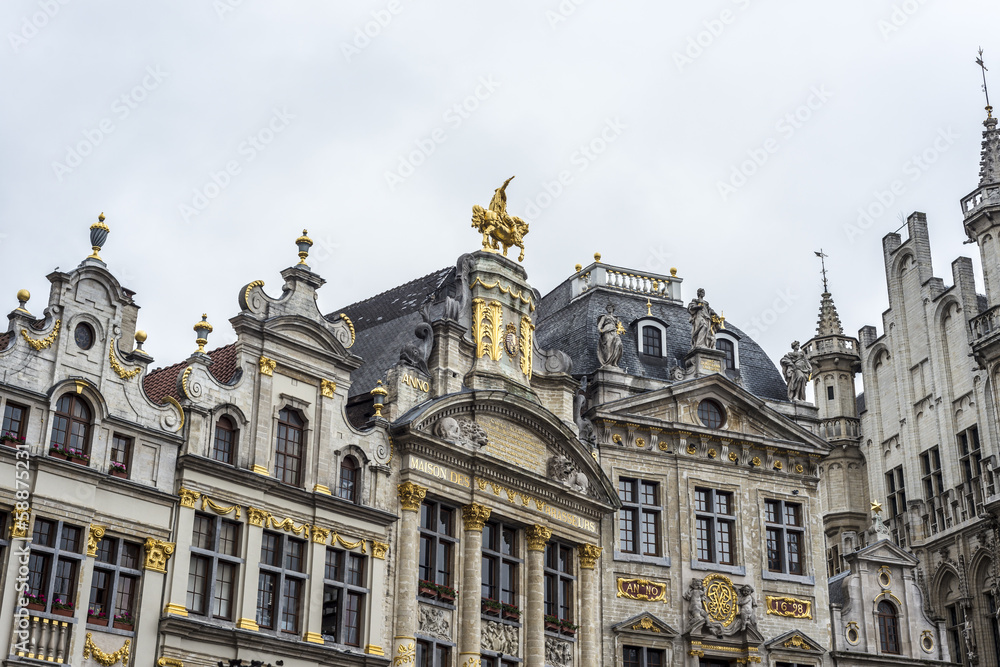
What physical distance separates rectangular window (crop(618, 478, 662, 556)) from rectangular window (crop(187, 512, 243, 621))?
1354 centimetres

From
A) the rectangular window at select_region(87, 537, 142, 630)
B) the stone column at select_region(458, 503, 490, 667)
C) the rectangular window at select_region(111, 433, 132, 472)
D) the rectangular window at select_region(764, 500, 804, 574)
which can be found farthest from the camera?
the rectangular window at select_region(764, 500, 804, 574)

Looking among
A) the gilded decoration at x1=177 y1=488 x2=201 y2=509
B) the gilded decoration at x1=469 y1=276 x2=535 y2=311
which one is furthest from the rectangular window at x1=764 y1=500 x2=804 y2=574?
the gilded decoration at x1=177 y1=488 x2=201 y2=509

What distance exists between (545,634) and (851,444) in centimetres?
2498

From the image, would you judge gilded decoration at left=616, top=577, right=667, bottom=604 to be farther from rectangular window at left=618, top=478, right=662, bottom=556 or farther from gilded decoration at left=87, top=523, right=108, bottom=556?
gilded decoration at left=87, top=523, right=108, bottom=556

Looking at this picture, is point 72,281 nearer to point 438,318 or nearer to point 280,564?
point 280,564

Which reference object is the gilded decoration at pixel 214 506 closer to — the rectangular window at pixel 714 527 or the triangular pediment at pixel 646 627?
the triangular pediment at pixel 646 627

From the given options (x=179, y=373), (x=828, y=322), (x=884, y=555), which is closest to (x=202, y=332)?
(x=179, y=373)

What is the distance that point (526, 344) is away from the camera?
38.8 metres

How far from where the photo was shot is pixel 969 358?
1986 inches

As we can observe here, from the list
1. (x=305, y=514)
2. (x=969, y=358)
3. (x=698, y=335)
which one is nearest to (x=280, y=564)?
(x=305, y=514)

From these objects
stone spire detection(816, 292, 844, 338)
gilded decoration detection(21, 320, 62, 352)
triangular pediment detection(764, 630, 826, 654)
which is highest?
stone spire detection(816, 292, 844, 338)

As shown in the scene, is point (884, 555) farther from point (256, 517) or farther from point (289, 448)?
point (256, 517)

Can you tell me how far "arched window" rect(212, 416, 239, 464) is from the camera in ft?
99.3

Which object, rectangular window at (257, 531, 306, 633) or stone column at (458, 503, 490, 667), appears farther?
stone column at (458, 503, 490, 667)
